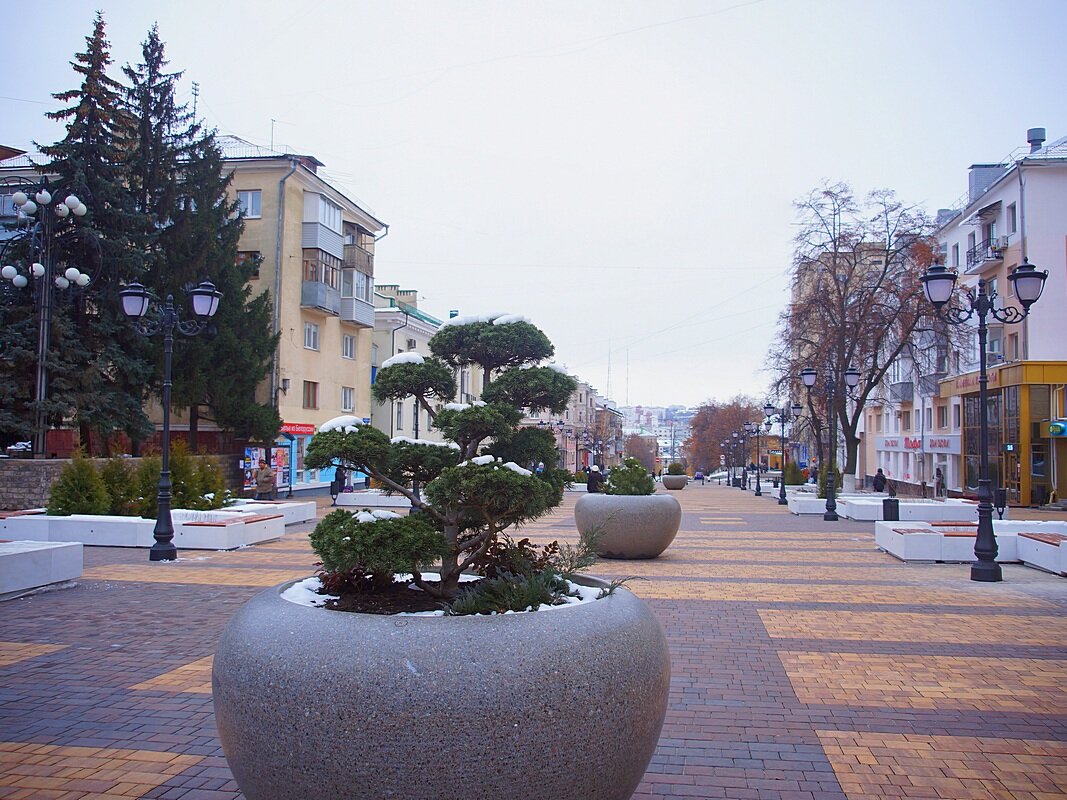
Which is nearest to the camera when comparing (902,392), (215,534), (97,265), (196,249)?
(215,534)

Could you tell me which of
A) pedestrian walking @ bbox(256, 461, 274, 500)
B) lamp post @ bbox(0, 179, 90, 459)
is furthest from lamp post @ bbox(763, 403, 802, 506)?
lamp post @ bbox(0, 179, 90, 459)

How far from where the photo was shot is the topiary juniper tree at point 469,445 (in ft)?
14.4

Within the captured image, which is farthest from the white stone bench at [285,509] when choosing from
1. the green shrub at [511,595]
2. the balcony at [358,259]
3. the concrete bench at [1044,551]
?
A: the balcony at [358,259]

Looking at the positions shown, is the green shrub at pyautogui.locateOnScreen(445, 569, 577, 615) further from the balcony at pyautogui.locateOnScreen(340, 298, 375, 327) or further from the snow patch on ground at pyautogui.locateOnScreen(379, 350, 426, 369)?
the balcony at pyautogui.locateOnScreen(340, 298, 375, 327)

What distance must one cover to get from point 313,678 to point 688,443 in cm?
10666

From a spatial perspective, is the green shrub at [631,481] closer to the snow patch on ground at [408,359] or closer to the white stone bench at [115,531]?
the white stone bench at [115,531]

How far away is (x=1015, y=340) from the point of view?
1393 inches

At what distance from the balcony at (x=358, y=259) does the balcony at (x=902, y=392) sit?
99.7 feet

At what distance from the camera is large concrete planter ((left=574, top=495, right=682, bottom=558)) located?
44.1 feet

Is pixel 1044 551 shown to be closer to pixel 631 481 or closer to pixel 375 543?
pixel 631 481

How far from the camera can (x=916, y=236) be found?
103 feet

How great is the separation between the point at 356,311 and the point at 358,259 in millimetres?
2590

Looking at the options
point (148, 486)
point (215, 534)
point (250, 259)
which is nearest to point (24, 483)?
point (148, 486)

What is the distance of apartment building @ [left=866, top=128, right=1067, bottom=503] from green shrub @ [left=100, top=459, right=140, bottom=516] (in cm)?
2507
